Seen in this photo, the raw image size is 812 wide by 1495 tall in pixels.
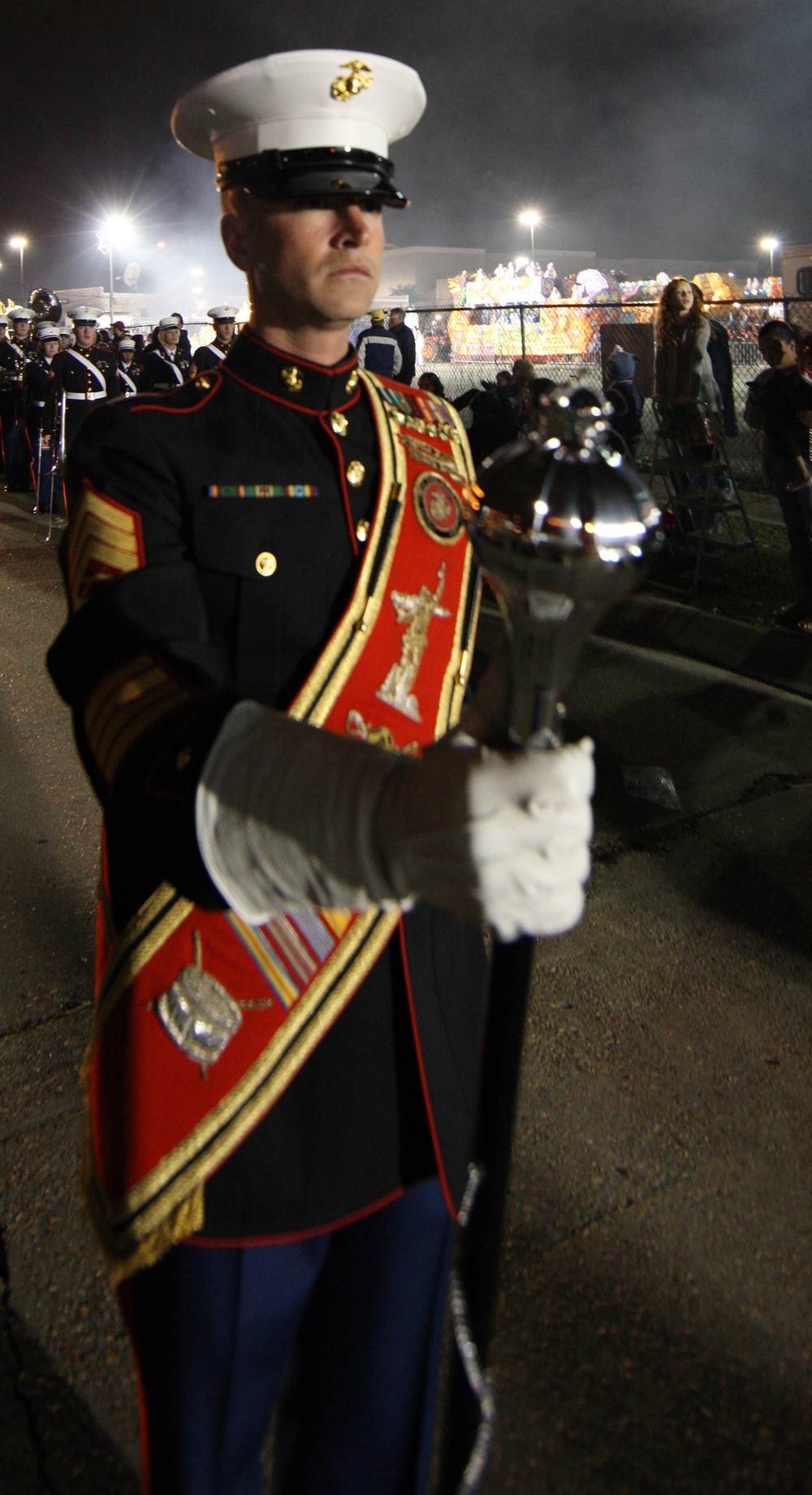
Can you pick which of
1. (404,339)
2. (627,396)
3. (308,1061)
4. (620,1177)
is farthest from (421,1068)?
(404,339)

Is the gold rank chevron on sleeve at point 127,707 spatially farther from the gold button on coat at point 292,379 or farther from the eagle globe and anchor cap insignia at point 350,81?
the eagle globe and anchor cap insignia at point 350,81

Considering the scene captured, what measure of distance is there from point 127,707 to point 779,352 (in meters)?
6.89

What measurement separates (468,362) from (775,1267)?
22.6 metres

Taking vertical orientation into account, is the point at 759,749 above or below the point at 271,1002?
below

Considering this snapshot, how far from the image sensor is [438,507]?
1.55 m

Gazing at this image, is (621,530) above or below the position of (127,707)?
above

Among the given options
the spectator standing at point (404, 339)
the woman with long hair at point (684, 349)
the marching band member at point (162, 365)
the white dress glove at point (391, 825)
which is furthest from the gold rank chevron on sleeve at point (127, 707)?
the marching band member at point (162, 365)

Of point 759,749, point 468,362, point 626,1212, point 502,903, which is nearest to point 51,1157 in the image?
point 626,1212

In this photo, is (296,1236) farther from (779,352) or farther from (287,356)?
(779,352)

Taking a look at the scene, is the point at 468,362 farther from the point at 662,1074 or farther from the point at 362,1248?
the point at 362,1248

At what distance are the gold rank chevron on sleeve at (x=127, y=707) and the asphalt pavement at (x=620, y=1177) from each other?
1638 mm

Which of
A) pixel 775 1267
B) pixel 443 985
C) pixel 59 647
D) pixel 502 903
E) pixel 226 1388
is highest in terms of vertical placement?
pixel 59 647

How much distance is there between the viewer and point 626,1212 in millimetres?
2709

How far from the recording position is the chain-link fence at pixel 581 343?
12258 mm
